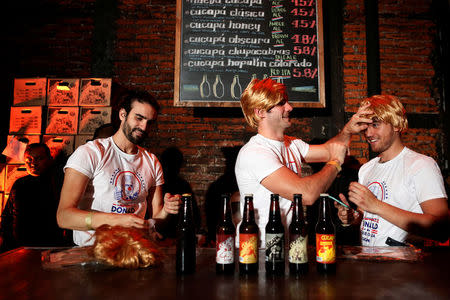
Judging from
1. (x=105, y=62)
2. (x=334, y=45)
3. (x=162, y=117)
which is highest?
(x=334, y=45)

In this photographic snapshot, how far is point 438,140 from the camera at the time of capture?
12.2ft

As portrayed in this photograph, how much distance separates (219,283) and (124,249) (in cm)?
44

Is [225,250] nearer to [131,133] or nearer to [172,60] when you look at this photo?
[131,133]

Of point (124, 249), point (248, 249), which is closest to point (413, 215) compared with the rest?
point (248, 249)

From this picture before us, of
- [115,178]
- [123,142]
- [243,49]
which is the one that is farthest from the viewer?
[243,49]

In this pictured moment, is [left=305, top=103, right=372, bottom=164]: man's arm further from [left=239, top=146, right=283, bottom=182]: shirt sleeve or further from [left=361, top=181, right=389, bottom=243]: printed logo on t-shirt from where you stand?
[left=239, top=146, right=283, bottom=182]: shirt sleeve

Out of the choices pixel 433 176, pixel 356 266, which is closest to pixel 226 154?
pixel 433 176

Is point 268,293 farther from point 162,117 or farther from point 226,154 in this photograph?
point 162,117

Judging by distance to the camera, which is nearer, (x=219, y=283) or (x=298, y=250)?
(x=219, y=283)

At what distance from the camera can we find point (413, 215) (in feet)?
5.72

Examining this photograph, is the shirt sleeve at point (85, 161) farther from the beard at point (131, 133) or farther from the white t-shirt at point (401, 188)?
the white t-shirt at point (401, 188)

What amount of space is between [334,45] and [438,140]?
64.8 inches

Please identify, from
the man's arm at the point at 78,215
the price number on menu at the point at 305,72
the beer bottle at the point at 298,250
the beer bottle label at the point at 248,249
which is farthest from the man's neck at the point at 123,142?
the price number on menu at the point at 305,72

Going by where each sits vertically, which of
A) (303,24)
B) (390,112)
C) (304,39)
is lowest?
(390,112)
